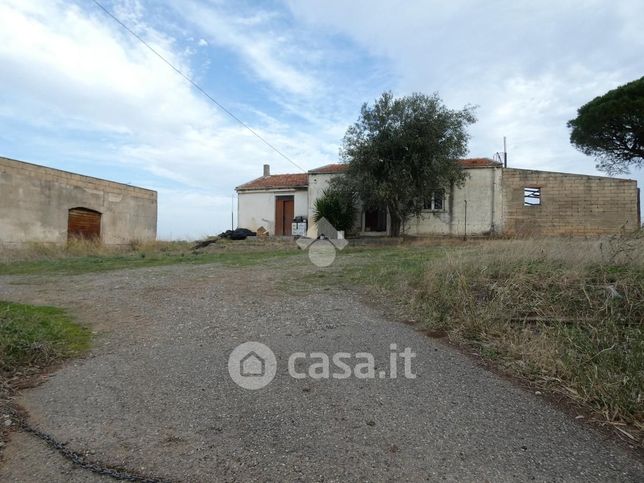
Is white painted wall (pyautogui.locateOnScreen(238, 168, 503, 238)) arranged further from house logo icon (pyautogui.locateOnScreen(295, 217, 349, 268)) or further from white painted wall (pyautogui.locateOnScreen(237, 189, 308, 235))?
white painted wall (pyautogui.locateOnScreen(237, 189, 308, 235))

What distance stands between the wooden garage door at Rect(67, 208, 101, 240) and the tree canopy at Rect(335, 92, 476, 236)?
1243 cm

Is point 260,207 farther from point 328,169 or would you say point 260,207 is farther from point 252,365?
point 252,365

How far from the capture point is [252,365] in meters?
3.79

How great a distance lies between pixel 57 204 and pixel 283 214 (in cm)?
1036

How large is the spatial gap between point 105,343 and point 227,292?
2.67 metres

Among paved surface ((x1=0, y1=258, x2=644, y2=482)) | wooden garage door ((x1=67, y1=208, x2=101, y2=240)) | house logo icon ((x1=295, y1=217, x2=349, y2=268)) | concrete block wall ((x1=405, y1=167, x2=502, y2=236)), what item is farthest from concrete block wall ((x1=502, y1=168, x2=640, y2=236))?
wooden garage door ((x1=67, y1=208, x2=101, y2=240))

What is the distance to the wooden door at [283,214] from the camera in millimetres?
22656

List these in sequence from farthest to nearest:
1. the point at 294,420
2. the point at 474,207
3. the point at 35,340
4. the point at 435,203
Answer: the point at 435,203
the point at 474,207
the point at 35,340
the point at 294,420

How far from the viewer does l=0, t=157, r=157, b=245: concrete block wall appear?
16328 millimetres

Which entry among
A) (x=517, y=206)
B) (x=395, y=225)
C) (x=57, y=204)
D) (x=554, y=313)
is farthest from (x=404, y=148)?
(x=57, y=204)

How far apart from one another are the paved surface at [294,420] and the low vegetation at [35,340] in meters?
0.25

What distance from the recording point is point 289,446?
2508 mm

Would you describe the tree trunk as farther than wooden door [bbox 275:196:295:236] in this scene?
No

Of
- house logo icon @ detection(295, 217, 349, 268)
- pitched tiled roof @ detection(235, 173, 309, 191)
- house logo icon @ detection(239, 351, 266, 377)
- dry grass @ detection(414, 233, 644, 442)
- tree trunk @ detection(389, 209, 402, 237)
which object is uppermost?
pitched tiled roof @ detection(235, 173, 309, 191)
